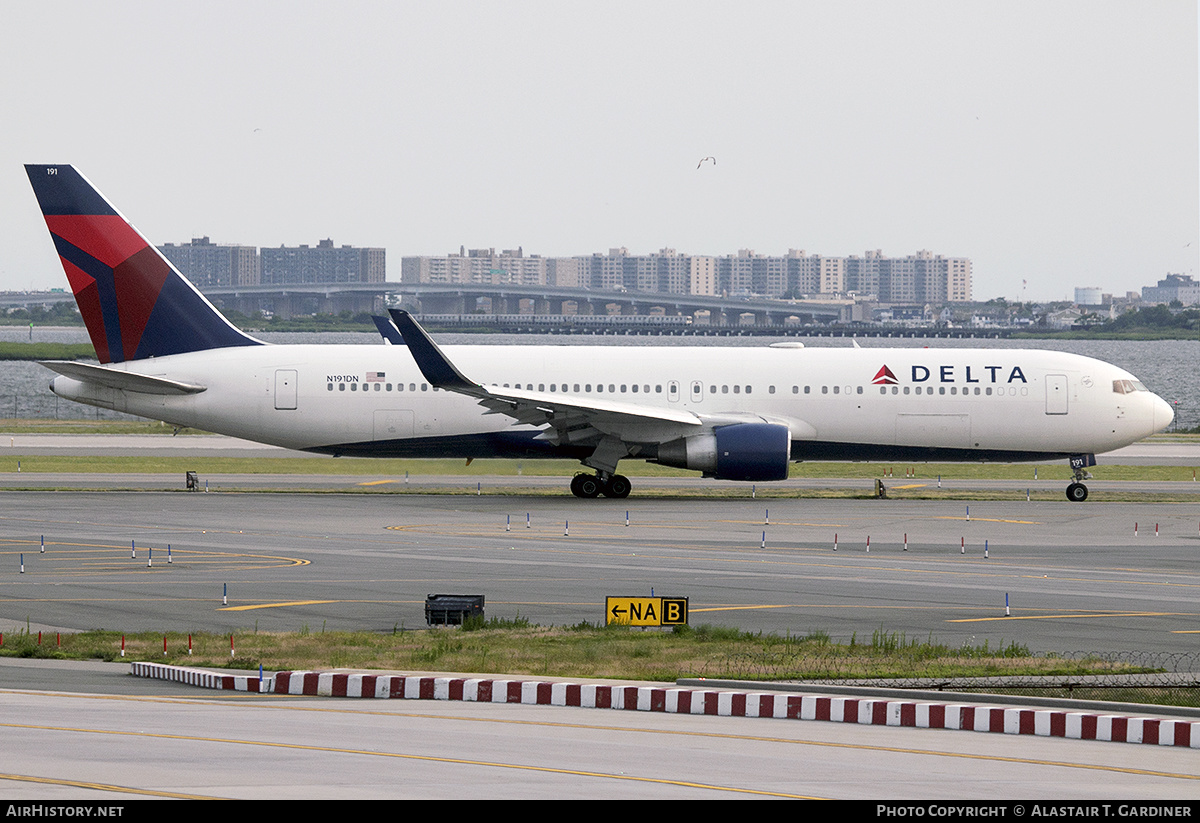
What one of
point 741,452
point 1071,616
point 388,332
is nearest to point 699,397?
point 741,452

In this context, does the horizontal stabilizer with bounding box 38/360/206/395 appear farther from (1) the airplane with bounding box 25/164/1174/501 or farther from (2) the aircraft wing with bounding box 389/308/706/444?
(2) the aircraft wing with bounding box 389/308/706/444

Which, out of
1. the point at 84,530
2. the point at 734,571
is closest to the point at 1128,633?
the point at 734,571

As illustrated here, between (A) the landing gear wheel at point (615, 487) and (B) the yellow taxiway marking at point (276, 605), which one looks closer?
(B) the yellow taxiway marking at point (276, 605)

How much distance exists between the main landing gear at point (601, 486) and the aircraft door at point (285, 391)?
945cm

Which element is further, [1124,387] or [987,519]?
[1124,387]

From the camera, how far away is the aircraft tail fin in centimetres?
4350

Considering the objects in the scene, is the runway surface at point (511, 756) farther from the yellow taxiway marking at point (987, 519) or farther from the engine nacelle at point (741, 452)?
the engine nacelle at point (741, 452)

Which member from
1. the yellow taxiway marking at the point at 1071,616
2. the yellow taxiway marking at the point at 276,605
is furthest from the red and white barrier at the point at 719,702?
the yellow taxiway marking at the point at 1071,616

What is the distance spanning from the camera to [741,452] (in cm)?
4131

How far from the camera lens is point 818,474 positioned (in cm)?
5356

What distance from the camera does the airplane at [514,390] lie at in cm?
4350

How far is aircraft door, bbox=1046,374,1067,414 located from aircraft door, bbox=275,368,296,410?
79.9ft

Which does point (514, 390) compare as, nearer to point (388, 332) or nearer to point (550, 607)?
point (388, 332)

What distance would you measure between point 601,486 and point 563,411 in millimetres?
3710
